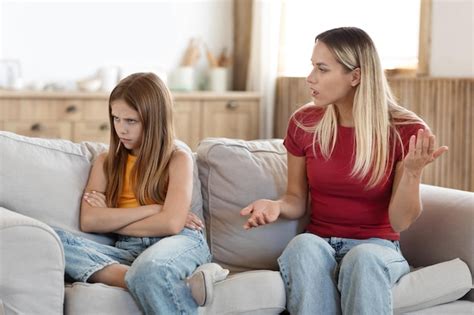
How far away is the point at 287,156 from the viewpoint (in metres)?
2.73

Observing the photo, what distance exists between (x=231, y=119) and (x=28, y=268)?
328 centimetres

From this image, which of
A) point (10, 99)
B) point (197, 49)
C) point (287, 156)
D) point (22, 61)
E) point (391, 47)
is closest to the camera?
point (287, 156)

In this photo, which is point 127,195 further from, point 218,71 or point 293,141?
point 218,71

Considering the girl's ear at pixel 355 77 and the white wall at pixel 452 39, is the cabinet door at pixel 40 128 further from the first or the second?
the girl's ear at pixel 355 77

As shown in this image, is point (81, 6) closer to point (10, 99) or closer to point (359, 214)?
point (10, 99)

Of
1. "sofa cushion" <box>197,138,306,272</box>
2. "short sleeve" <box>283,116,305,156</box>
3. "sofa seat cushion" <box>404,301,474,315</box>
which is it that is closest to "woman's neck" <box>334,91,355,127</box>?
"short sleeve" <box>283,116,305,156</box>

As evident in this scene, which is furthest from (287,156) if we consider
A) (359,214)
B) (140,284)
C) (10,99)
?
(10,99)

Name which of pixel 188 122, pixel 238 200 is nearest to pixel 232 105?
pixel 188 122

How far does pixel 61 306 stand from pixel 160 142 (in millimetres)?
628

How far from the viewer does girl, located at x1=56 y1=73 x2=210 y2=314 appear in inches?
90.5

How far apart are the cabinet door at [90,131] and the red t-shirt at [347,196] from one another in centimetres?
255

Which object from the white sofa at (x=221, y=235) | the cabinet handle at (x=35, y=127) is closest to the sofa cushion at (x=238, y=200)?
the white sofa at (x=221, y=235)

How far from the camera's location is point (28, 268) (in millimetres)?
2105

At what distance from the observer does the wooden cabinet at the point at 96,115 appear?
472cm
